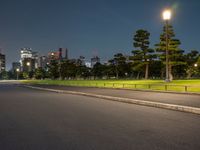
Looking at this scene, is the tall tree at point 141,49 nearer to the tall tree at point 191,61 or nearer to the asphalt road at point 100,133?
the tall tree at point 191,61

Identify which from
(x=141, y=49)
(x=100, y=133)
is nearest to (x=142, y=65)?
(x=141, y=49)

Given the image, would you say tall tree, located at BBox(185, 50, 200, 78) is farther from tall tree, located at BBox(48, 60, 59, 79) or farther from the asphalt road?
the asphalt road

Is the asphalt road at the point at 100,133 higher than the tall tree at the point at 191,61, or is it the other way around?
the tall tree at the point at 191,61

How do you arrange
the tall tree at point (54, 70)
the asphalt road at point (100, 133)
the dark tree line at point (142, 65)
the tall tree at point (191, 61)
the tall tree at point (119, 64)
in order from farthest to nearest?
the tall tree at point (54, 70), the tall tree at point (119, 64), the tall tree at point (191, 61), the dark tree line at point (142, 65), the asphalt road at point (100, 133)

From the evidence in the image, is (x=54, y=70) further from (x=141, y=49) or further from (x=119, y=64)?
(x=141, y=49)

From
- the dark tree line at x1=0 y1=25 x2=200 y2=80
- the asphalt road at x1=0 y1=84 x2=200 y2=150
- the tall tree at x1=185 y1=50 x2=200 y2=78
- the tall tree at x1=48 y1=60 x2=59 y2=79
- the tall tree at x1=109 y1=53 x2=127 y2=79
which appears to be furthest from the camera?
the tall tree at x1=48 y1=60 x2=59 y2=79

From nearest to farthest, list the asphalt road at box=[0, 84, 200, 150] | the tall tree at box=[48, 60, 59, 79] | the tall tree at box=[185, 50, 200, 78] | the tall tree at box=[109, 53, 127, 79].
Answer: the asphalt road at box=[0, 84, 200, 150] → the tall tree at box=[185, 50, 200, 78] → the tall tree at box=[109, 53, 127, 79] → the tall tree at box=[48, 60, 59, 79]

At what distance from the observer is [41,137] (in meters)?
8.55

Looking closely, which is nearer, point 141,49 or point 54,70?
point 141,49

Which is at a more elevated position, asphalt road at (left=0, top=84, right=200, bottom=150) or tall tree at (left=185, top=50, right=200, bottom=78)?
tall tree at (left=185, top=50, right=200, bottom=78)

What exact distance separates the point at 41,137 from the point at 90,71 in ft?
414

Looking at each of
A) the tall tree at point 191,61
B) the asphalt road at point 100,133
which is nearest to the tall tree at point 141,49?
the tall tree at point 191,61

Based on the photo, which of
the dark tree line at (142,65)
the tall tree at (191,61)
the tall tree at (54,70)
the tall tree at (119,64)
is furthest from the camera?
the tall tree at (54,70)

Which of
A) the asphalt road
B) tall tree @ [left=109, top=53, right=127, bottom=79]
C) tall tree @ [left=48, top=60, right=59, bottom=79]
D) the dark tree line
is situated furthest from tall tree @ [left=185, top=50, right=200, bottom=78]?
the asphalt road
